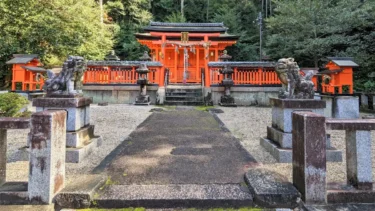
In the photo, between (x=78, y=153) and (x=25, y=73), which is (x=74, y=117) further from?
(x=25, y=73)

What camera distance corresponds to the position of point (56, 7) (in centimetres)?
1233

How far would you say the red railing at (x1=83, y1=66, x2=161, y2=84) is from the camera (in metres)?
12.7

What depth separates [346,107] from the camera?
25.6 ft

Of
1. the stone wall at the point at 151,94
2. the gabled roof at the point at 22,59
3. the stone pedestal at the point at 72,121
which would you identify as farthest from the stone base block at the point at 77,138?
the stone wall at the point at 151,94

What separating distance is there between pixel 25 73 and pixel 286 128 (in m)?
11.4

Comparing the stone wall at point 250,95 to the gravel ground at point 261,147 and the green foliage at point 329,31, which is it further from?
the gravel ground at point 261,147

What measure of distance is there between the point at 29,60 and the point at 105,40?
5393mm

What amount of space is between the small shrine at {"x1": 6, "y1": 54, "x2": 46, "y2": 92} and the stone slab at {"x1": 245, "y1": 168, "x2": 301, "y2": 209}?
11183 millimetres

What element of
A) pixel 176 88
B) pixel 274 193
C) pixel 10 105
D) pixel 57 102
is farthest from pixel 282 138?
pixel 176 88

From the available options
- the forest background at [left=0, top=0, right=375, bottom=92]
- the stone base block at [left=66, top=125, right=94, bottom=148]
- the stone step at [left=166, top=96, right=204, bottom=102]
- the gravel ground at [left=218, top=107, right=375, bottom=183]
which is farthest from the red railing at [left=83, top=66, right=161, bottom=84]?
the stone base block at [left=66, top=125, right=94, bottom=148]

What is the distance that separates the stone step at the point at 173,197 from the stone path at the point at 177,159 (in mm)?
283

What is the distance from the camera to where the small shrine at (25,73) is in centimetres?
1030

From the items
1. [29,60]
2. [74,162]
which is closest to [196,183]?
[74,162]

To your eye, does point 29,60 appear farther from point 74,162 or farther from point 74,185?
point 74,185
